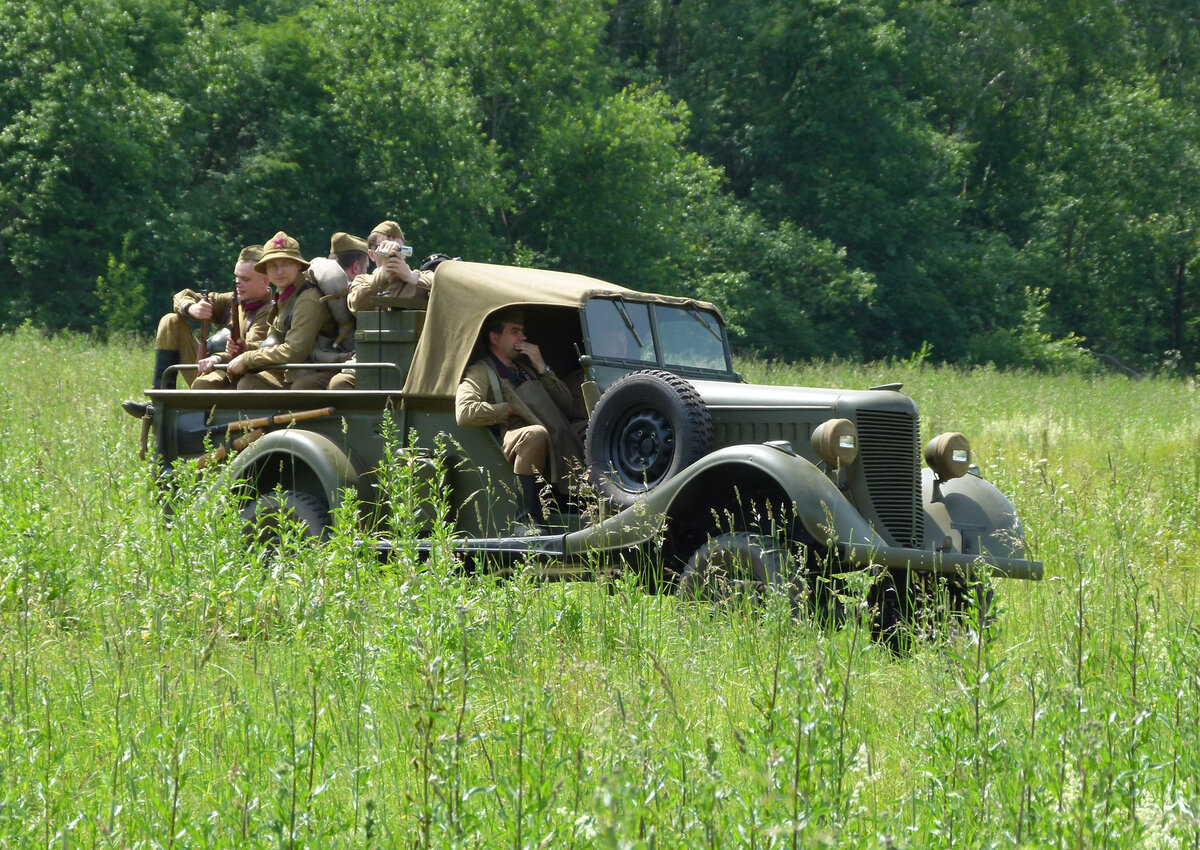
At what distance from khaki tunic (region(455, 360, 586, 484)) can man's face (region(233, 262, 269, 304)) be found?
195 cm

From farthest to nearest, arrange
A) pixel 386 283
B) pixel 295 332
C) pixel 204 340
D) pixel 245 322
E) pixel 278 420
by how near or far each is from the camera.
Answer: pixel 204 340, pixel 245 322, pixel 295 332, pixel 278 420, pixel 386 283

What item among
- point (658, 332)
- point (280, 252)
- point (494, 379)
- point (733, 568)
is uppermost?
point (280, 252)

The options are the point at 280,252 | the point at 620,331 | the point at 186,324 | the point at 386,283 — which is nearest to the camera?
the point at 620,331

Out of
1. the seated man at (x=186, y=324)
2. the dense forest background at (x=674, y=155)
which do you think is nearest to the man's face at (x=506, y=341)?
the seated man at (x=186, y=324)

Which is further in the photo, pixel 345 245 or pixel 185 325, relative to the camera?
pixel 185 325

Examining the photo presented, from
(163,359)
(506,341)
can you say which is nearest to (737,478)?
(506,341)

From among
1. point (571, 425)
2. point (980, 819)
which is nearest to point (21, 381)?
point (571, 425)

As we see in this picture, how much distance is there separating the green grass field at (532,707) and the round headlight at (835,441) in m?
0.81

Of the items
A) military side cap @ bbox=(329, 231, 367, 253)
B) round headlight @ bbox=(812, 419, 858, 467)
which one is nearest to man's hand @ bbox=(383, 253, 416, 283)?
military side cap @ bbox=(329, 231, 367, 253)

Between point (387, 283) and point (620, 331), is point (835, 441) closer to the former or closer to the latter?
point (620, 331)

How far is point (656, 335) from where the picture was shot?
6.88 metres

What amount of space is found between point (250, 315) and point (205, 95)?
2063cm

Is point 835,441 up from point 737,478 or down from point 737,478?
up

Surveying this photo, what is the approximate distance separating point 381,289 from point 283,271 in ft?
2.87
